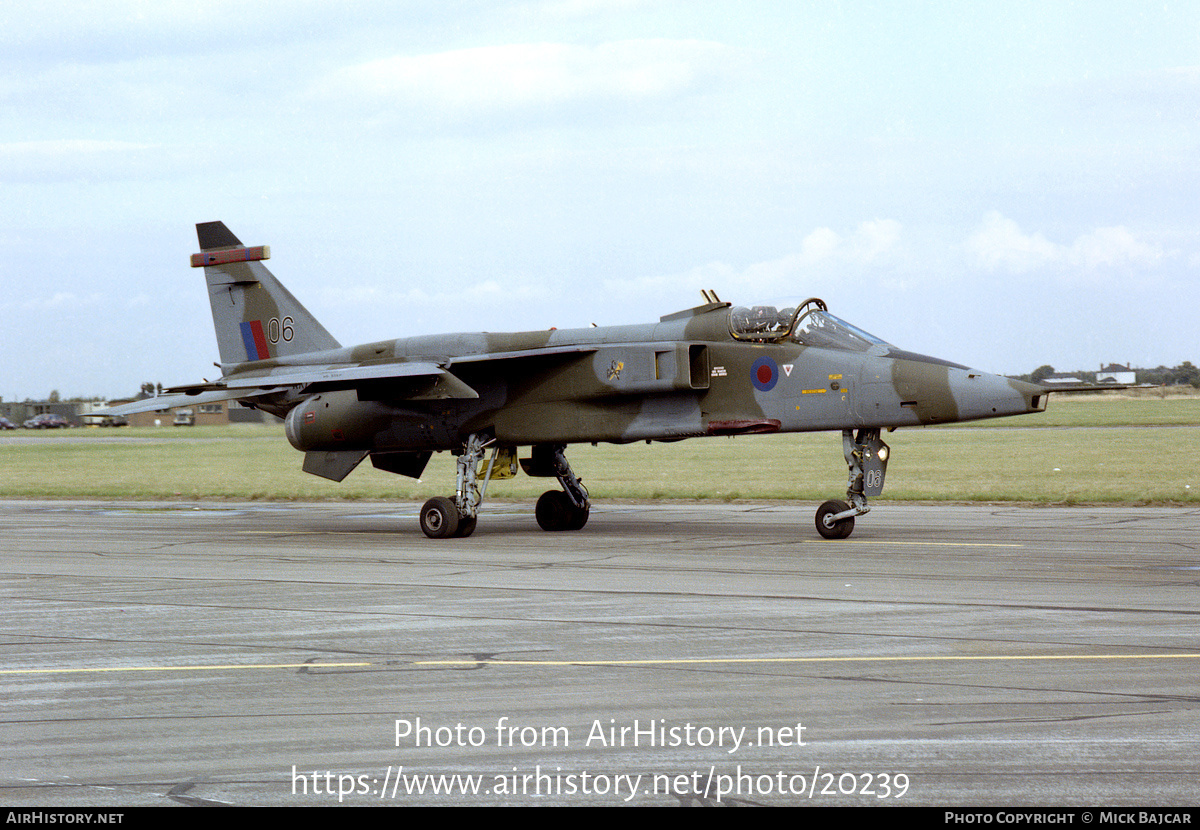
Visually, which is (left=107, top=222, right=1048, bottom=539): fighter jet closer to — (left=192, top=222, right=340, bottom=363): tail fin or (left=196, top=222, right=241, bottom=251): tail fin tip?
(left=192, top=222, right=340, bottom=363): tail fin

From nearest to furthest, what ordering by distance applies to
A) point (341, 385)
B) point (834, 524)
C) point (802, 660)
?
point (802, 660) < point (834, 524) < point (341, 385)

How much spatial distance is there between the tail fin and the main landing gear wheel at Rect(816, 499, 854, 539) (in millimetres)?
10771

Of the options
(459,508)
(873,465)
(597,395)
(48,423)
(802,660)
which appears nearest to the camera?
(802,660)

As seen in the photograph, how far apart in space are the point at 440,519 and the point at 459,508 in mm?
343

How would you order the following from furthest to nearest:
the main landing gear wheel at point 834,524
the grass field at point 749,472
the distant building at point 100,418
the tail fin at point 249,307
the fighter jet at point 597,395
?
the distant building at point 100,418
the grass field at point 749,472
the tail fin at point 249,307
the main landing gear wheel at point 834,524
the fighter jet at point 597,395

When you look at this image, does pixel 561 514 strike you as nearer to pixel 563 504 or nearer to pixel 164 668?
pixel 563 504

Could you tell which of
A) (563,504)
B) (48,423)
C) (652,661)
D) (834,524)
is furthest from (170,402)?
(48,423)

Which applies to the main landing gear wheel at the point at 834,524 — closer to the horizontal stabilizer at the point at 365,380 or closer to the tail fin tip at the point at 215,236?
the horizontal stabilizer at the point at 365,380

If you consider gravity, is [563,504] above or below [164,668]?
below

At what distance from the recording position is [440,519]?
58.4 ft

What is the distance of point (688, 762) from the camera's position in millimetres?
5672

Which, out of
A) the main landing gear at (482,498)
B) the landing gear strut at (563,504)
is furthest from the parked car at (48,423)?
the landing gear strut at (563,504)

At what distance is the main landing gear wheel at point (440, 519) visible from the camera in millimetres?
17781

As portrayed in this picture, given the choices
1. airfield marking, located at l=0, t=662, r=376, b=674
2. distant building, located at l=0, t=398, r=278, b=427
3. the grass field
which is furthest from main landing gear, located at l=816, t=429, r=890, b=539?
distant building, located at l=0, t=398, r=278, b=427
